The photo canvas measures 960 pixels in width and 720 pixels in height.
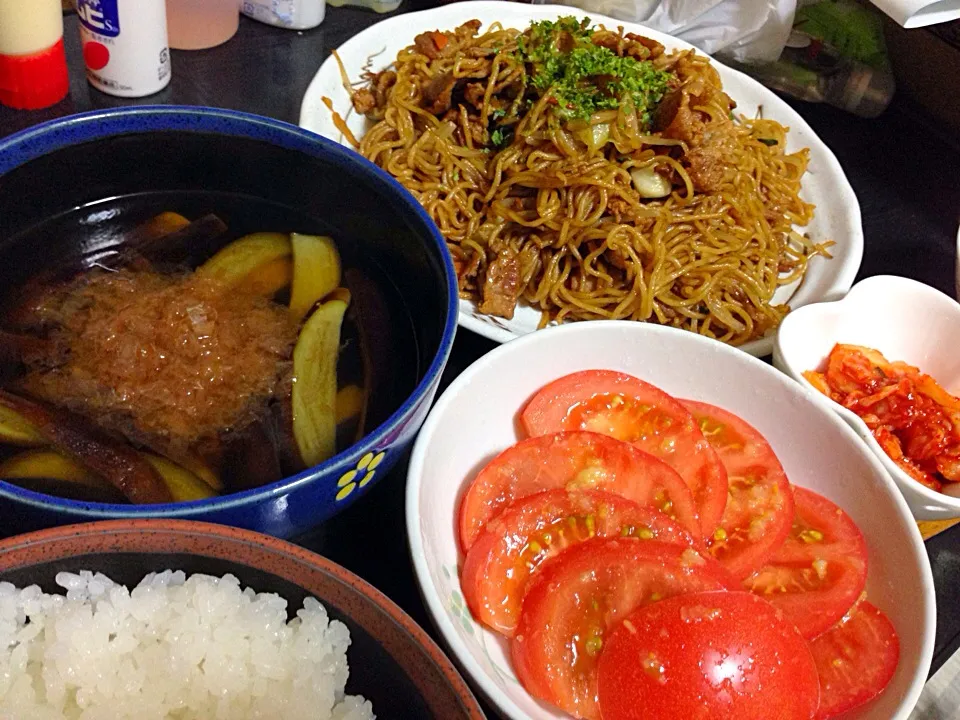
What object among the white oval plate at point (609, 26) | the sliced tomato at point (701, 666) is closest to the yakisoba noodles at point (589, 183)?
the white oval plate at point (609, 26)

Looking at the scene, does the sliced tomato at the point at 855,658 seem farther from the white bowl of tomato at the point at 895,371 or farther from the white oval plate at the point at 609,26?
the white oval plate at the point at 609,26

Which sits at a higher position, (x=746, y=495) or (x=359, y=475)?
(x=359, y=475)

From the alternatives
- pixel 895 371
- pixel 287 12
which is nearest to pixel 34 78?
A: pixel 287 12

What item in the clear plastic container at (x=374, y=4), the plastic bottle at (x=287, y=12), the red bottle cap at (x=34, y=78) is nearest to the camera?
the red bottle cap at (x=34, y=78)

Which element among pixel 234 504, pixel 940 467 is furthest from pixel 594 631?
pixel 940 467

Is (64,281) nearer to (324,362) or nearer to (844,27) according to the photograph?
(324,362)

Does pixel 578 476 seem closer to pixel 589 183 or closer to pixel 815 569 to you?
pixel 815 569

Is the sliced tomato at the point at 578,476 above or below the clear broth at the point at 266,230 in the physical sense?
below
